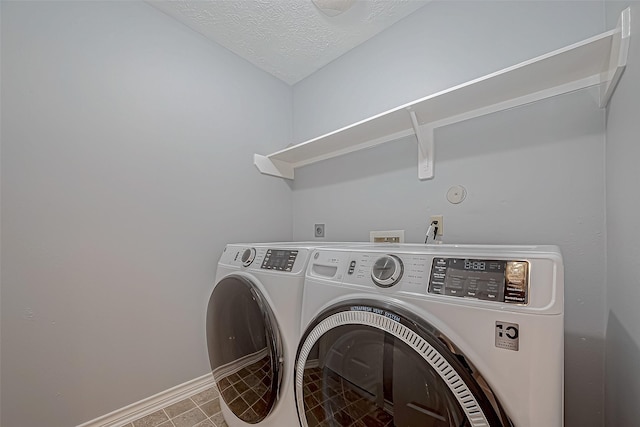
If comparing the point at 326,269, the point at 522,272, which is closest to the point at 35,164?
the point at 326,269

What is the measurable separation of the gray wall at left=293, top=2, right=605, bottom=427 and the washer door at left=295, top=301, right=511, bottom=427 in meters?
0.84

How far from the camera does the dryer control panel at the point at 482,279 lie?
1.64 feet

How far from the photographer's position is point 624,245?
0.72 m

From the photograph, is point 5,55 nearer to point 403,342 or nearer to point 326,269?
point 326,269

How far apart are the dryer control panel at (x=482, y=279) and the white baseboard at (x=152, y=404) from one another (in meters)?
1.58

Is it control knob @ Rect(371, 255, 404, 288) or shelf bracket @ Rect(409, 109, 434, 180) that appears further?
shelf bracket @ Rect(409, 109, 434, 180)

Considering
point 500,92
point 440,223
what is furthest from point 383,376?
point 500,92

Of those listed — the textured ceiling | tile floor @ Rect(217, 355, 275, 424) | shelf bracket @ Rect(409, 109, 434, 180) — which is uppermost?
the textured ceiling

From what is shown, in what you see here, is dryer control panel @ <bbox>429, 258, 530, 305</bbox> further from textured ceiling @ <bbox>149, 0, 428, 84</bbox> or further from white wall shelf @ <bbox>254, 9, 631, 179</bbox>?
textured ceiling @ <bbox>149, 0, 428, 84</bbox>

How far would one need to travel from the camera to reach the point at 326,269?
806mm

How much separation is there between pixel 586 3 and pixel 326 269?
4.68ft

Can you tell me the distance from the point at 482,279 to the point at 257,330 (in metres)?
0.77

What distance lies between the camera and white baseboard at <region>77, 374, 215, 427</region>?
123 cm

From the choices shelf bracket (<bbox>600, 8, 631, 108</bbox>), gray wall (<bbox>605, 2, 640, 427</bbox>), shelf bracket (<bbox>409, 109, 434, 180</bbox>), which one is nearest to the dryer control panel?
gray wall (<bbox>605, 2, 640, 427</bbox>)
